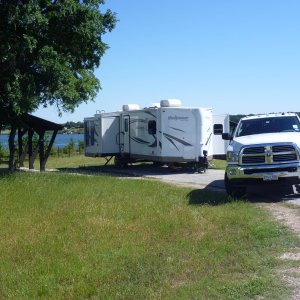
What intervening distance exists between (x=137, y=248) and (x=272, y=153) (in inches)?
232

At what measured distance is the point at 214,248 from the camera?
306 inches

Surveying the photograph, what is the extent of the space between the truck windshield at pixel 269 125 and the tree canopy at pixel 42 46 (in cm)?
719

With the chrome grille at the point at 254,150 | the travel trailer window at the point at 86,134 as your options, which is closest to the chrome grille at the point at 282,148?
the chrome grille at the point at 254,150

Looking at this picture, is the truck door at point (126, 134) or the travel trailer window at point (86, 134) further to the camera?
the travel trailer window at point (86, 134)

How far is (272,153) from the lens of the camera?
41.6 ft

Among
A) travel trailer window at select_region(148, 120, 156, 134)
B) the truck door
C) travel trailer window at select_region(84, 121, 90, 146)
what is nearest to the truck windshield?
travel trailer window at select_region(148, 120, 156, 134)

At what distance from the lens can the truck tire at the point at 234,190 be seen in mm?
13427

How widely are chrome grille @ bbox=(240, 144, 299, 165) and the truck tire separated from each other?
958mm

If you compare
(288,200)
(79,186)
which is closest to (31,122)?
(79,186)

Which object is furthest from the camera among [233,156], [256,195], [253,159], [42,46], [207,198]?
[42,46]

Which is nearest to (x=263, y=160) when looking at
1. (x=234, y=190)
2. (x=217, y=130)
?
(x=234, y=190)

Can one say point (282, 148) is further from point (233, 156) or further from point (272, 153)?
point (233, 156)

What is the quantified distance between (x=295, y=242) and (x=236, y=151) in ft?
17.0

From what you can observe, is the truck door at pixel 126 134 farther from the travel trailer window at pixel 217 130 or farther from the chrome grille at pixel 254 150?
the chrome grille at pixel 254 150
